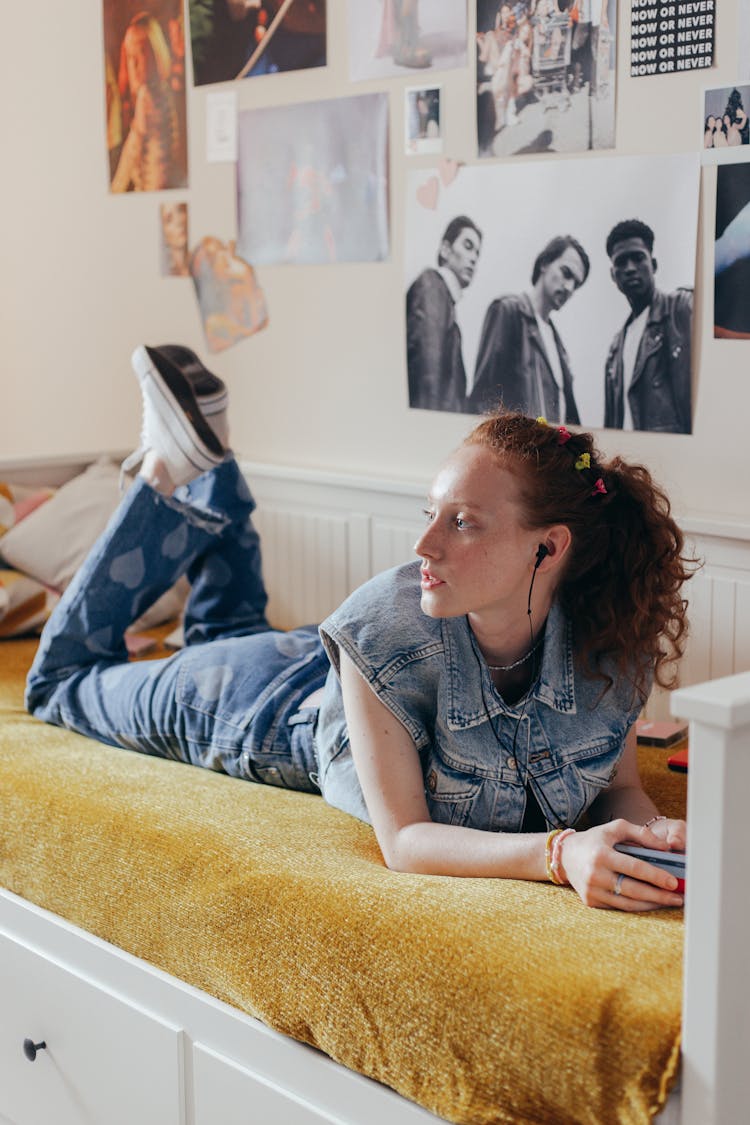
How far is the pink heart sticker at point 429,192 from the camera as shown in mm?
2490

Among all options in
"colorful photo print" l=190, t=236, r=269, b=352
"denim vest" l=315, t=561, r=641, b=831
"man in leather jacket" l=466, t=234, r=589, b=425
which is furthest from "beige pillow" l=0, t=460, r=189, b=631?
"denim vest" l=315, t=561, r=641, b=831

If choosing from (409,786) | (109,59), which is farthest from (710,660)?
(109,59)

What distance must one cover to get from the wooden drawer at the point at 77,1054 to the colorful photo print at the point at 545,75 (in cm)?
151

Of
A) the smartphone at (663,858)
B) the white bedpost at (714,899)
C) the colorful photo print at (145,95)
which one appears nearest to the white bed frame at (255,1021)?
the white bedpost at (714,899)

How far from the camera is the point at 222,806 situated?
1720 millimetres

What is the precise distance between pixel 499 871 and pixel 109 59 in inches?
91.8

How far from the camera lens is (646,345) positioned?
221 centimetres

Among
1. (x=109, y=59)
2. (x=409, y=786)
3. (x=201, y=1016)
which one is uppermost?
(x=109, y=59)

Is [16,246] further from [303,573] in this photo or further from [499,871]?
[499,871]

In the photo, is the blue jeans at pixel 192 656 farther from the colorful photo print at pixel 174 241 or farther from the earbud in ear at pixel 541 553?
the colorful photo print at pixel 174 241

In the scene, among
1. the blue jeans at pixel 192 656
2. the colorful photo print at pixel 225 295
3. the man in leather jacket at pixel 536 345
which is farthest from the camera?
the colorful photo print at pixel 225 295

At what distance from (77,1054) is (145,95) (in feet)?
6.94

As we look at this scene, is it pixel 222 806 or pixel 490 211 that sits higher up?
pixel 490 211

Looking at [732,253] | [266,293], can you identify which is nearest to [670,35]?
[732,253]
